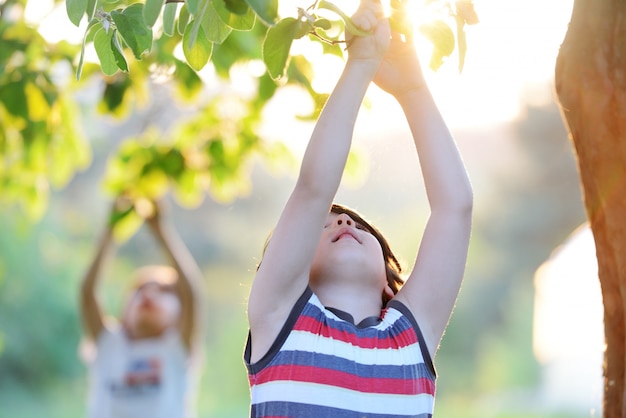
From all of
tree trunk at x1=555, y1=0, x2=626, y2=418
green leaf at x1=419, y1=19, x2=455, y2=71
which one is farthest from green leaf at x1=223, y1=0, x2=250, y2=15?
tree trunk at x1=555, y1=0, x2=626, y2=418

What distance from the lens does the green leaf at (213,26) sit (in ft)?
4.31

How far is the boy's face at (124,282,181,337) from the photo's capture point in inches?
181

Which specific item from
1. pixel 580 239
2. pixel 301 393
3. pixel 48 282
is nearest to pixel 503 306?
pixel 48 282

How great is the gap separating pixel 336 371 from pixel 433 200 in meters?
0.38

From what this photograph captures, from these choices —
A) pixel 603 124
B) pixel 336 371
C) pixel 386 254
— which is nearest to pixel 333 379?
pixel 336 371

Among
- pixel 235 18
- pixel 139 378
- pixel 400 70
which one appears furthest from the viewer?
pixel 139 378

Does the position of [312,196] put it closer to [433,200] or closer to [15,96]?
[433,200]

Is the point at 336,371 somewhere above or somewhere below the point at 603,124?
below

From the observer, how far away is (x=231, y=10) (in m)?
1.23

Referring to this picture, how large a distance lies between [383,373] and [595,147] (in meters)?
0.60

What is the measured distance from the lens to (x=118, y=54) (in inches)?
54.6

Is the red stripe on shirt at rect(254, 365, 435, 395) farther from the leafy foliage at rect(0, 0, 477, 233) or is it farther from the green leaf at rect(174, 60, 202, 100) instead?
the green leaf at rect(174, 60, 202, 100)

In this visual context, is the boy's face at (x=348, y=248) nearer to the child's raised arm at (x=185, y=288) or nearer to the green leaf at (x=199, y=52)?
the green leaf at (x=199, y=52)

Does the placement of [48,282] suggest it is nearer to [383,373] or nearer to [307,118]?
[307,118]
